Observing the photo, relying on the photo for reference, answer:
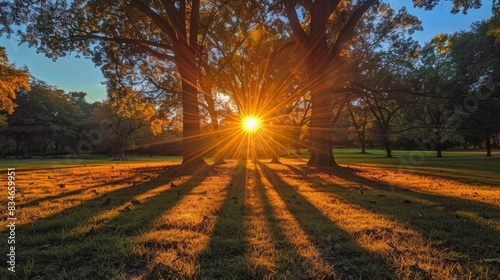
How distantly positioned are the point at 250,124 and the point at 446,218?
22112 mm

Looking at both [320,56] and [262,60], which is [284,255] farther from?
[262,60]

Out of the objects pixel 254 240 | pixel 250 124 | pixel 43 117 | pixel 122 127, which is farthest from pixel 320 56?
pixel 43 117

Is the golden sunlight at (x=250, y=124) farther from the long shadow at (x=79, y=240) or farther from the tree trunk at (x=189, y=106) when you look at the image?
the long shadow at (x=79, y=240)

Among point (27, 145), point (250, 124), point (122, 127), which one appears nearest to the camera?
point (250, 124)

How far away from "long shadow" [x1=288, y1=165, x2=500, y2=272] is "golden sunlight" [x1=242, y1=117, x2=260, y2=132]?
19.3 m

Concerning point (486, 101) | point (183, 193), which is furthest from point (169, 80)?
point (486, 101)

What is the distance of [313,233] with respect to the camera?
311 centimetres

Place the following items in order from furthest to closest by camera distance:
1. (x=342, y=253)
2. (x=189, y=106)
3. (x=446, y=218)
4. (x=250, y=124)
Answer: (x=250, y=124), (x=189, y=106), (x=446, y=218), (x=342, y=253)

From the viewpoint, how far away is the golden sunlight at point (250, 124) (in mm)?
24716

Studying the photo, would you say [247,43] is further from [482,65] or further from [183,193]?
[482,65]

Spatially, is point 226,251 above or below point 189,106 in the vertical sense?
below

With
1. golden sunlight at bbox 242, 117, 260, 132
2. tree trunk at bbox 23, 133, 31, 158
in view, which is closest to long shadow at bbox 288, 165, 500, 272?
golden sunlight at bbox 242, 117, 260, 132

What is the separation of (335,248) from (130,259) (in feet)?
6.49

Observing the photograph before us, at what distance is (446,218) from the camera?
12.3 ft
